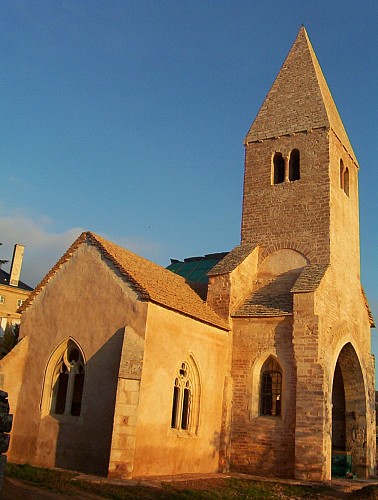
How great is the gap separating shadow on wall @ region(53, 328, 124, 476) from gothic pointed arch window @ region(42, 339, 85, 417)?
1.54 feet

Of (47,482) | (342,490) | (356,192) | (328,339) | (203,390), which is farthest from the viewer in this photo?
(356,192)

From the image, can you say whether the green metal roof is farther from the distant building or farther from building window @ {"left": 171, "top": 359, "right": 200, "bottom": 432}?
the distant building

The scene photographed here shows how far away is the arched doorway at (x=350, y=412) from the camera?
22.0 metres

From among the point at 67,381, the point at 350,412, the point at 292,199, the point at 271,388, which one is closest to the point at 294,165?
the point at 292,199

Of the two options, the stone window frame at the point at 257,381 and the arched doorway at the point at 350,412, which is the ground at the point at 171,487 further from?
the arched doorway at the point at 350,412

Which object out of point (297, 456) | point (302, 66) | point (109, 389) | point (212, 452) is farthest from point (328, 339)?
point (302, 66)

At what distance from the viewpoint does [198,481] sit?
15.4 meters

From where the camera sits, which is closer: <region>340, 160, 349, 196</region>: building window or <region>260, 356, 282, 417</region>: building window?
<region>260, 356, 282, 417</region>: building window

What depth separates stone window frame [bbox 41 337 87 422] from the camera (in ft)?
54.5

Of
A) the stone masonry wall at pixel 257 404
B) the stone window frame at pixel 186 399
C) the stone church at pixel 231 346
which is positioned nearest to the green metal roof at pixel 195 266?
the stone church at pixel 231 346

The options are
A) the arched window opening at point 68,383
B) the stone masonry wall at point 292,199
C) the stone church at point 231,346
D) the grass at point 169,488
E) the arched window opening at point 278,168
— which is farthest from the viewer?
the arched window opening at point 278,168

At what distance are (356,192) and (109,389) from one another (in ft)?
53.7

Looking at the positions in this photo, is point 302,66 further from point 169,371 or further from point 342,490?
point 342,490

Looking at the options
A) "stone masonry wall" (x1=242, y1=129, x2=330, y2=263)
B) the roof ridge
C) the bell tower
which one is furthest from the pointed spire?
the roof ridge
